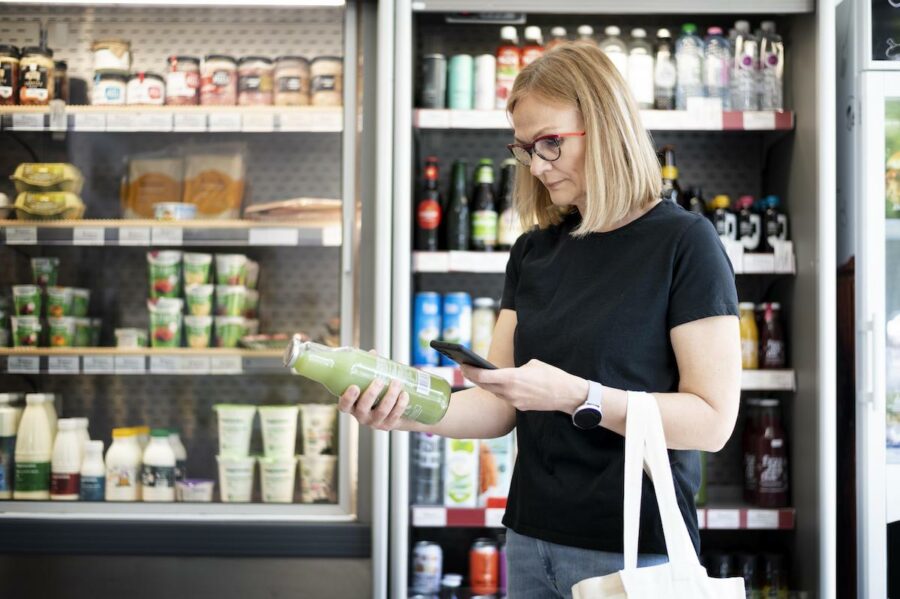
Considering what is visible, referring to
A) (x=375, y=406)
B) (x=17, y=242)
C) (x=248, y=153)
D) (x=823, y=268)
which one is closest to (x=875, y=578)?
(x=823, y=268)

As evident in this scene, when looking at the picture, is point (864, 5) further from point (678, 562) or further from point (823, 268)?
point (678, 562)

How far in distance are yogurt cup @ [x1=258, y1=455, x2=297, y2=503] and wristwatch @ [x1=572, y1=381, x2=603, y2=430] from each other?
1.83m

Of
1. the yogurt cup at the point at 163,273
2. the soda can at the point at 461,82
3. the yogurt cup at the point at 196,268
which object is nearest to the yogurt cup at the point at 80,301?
the yogurt cup at the point at 163,273

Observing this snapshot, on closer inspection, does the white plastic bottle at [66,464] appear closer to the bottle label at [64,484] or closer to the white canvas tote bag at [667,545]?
the bottle label at [64,484]

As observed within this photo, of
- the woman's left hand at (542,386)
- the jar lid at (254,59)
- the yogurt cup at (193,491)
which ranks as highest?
the jar lid at (254,59)

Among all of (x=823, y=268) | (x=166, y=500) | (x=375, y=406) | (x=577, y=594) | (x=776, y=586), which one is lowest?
(x=776, y=586)

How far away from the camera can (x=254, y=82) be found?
3021mm

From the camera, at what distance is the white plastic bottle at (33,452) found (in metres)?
2.94

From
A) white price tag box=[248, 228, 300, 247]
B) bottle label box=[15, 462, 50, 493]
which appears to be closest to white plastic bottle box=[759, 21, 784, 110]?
white price tag box=[248, 228, 300, 247]

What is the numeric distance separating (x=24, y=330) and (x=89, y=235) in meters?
0.47

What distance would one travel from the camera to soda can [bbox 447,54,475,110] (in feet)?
9.59

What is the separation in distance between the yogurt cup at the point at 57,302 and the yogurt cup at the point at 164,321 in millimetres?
281

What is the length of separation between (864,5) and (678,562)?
210 cm

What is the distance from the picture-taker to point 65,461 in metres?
2.93
